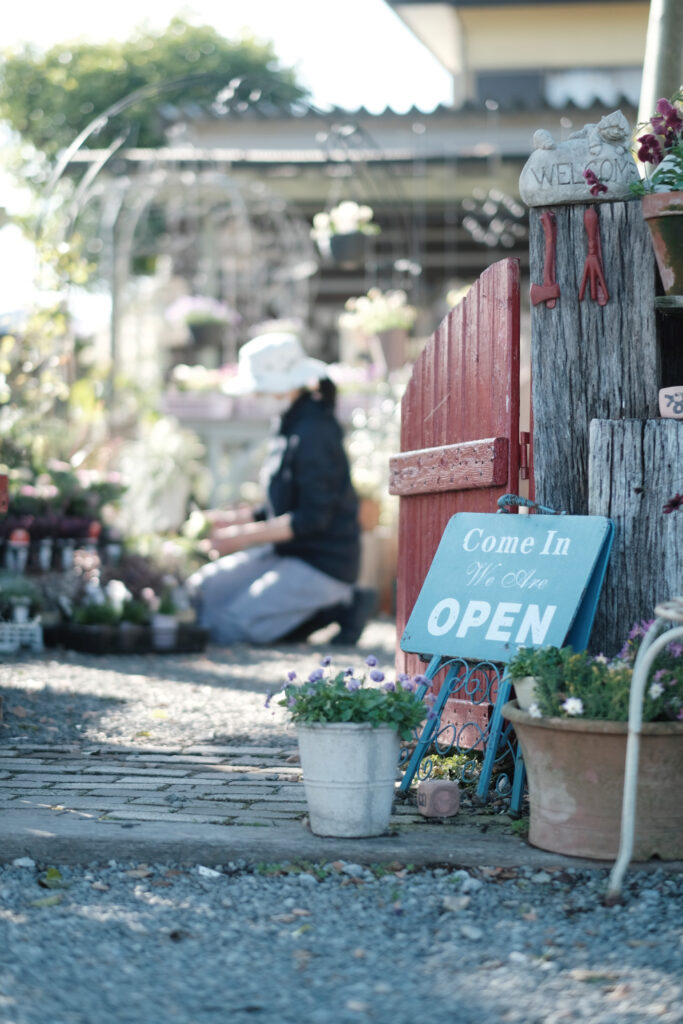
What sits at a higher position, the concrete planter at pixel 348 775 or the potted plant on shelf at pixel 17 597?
the potted plant on shelf at pixel 17 597

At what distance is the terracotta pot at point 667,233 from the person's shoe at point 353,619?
460cm

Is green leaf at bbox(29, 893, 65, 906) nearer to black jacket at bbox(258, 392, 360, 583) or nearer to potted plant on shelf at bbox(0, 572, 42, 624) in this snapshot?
potted plant on shelf at bbox(0, 572, 42, 624)

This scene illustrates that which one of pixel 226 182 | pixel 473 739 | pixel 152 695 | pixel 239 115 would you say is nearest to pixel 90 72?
pixel 239 115

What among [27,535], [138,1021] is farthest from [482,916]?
[27,535]

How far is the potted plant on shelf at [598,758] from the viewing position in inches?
121

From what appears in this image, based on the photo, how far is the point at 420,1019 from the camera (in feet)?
7.57

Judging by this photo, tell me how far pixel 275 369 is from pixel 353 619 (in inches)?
65.4

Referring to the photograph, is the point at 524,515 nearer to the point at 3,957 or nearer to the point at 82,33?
the point at 3,957

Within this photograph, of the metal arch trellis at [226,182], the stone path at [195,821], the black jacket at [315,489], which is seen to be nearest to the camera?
the stone path at [195,821]

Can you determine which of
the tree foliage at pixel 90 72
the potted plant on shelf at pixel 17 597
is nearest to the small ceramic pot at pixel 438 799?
the potted plant on shelf at pixel 17 597

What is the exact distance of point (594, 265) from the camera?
3.91 metres

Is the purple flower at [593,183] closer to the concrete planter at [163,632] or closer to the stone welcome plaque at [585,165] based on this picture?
the stone welcome plaque at [585,165]

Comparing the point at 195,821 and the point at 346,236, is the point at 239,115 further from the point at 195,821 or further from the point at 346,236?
the point at 195,821

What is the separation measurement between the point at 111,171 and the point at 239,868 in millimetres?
10669
